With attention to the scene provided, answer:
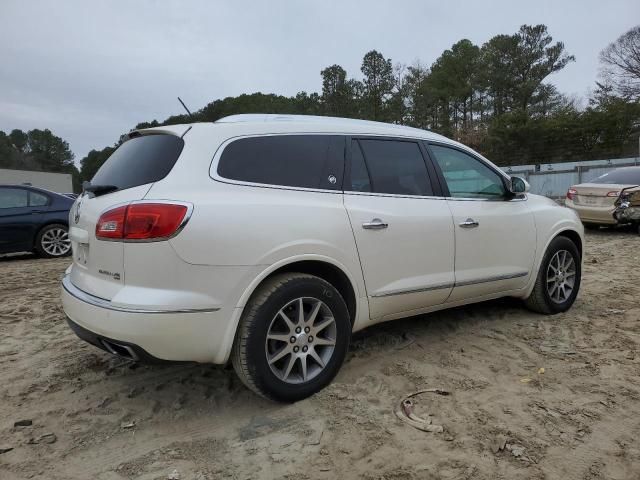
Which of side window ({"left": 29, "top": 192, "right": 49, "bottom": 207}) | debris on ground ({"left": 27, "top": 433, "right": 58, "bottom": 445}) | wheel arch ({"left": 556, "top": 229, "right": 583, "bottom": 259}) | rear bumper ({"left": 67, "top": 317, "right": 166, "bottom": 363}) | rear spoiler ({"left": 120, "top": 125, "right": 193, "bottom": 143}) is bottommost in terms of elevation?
debris on ground ({"left": 27, "top": 433, "right": 58, "bottom": 445})

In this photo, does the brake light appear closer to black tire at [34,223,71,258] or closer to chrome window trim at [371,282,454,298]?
chrome window trim at [371,282,454,298]

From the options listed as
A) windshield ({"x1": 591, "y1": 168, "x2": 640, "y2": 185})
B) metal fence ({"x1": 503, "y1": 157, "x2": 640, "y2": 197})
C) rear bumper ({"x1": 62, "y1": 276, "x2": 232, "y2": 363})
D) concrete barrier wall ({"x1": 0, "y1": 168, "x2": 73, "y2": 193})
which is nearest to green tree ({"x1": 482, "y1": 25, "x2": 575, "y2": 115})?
metal fence ({"x1": 503, "y1": 157, "x2": 640, "y2": 197})

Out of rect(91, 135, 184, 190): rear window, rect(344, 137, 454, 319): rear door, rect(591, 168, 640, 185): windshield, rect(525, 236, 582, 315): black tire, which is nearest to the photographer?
rect(91, 135, 184, 190): rear window

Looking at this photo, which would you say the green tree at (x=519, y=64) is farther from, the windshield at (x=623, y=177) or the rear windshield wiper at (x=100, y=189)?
the rear windshield wiper at (x=100, y=189)

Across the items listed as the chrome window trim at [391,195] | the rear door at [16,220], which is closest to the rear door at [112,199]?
the chrome window trim at [391,195]

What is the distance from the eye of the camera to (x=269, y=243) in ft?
9.10

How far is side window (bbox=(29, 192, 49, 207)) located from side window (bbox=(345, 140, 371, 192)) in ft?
24.3

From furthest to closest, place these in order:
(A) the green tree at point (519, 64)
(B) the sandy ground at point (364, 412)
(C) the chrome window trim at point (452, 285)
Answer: (A) the green tree at point (519, 64)
(C) the chrome window trim at point (452, 285)
(B) the sandy ground at point (364, 412)

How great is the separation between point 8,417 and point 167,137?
183cm

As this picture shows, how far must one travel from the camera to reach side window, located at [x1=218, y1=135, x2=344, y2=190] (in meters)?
2.90

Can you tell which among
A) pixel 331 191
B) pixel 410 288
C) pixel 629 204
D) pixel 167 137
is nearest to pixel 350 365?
pixel 410 288

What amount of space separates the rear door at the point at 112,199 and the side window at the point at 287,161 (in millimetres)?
317

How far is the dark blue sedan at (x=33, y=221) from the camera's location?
852 cm

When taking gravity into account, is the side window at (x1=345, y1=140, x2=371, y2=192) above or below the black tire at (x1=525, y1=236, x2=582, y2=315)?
above
